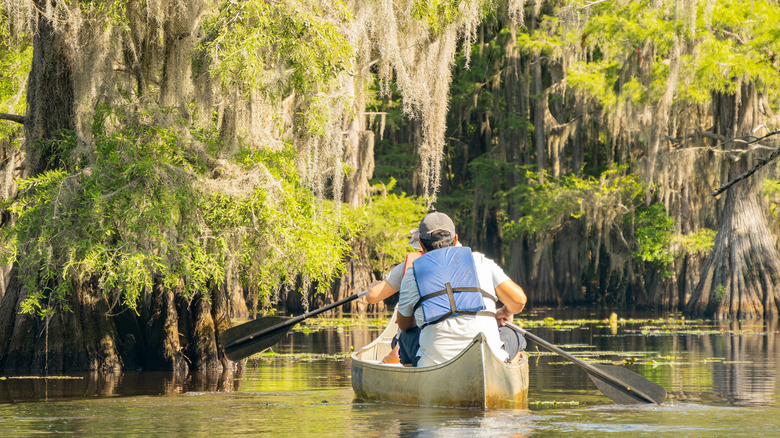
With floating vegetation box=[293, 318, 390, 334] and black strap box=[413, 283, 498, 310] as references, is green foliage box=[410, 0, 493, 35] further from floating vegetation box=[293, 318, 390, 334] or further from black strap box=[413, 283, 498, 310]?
floating vegetation box=[293, 318, 390, 334]

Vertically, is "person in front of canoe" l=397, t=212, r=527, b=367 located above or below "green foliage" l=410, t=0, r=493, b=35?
below

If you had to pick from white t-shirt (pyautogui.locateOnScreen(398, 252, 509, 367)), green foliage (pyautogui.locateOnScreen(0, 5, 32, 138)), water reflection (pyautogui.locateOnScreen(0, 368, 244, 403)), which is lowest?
water reflection (pyautogui.locateOnScreen(0, 368, 244, 403))

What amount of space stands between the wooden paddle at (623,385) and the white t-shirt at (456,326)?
79 cm

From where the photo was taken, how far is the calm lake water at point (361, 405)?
297 inches

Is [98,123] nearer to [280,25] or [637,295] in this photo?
[280,25]

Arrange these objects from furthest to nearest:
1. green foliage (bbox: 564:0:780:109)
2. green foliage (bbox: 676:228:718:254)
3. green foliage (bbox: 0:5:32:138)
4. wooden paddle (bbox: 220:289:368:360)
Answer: green foliage (bbox: 676:228:718:254) → green foliage (bbox: 564:0:780:109) → green foliage (bbox: 0:5:32:138) → wooden paddle (bbox: 220:289:368:360)

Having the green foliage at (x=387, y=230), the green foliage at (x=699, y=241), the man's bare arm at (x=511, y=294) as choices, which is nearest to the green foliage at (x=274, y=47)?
the man's bare arm at (x=511, y=294)

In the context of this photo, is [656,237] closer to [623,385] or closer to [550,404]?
[623,385]

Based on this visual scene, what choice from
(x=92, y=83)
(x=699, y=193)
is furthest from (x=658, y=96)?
(x=92, y=83)

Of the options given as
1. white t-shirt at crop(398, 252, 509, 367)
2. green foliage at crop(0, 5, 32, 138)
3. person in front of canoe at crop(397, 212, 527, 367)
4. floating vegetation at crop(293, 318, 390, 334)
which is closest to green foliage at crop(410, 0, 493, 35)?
green foliage at crop(0, 5, 32, 138)

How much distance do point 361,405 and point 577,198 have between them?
2434 cm

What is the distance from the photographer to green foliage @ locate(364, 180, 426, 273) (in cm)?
3338

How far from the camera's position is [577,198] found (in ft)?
107

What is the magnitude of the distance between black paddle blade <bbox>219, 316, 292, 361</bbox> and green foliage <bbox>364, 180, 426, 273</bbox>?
2097 cm
